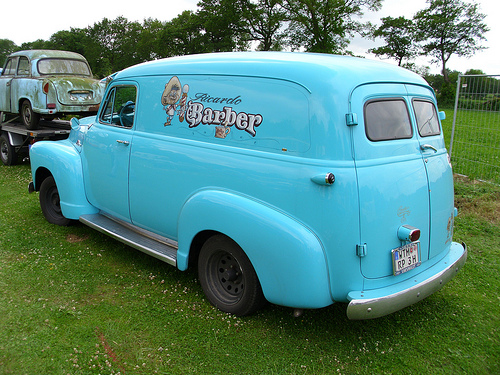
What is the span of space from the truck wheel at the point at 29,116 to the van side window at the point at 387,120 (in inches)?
360

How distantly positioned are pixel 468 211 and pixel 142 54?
179ft

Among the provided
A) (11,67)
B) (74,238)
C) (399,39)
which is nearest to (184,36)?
(399,39)

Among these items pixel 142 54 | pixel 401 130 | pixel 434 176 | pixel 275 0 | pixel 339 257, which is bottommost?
pixel 339 257

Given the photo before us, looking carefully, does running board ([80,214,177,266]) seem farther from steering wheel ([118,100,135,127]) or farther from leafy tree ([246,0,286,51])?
leafy tree ([246,0,286,51])

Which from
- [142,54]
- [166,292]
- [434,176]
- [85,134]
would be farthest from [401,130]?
[142,54]

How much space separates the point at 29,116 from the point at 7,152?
112 cm

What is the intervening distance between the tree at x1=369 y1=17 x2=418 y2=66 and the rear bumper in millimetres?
59877

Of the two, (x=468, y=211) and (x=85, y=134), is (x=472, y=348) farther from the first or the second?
(x=85, y=134)

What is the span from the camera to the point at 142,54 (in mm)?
54594

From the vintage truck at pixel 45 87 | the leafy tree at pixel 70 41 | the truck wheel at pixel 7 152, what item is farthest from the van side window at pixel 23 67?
the leafy tree at pixel 70 41

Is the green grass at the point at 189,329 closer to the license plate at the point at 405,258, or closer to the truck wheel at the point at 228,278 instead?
the truck wheel at the point at 228,278

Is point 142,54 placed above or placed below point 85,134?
above

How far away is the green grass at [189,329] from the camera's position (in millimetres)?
3070

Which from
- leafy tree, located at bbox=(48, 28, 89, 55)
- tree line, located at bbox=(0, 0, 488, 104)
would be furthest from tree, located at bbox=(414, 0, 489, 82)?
leafy tree, located at bbox=(48, 28, 89, 55)
